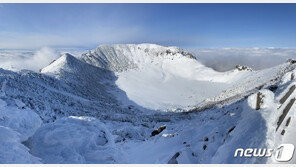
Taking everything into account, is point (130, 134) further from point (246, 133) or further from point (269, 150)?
point (269, 150)

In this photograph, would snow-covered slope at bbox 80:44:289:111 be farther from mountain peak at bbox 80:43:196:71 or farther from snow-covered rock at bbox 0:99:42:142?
snow-covered rock at bbox 0:99:42:142

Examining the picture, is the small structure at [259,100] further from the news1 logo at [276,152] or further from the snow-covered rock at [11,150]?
the snow-covered rock at [11,150]

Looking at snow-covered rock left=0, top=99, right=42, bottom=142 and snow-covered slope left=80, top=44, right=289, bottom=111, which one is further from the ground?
snow-covered rock left=0, top=99, right=42, bottom=142

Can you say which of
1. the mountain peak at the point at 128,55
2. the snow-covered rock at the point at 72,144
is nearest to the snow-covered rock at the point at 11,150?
the snow-covered rock at the point at 72,144

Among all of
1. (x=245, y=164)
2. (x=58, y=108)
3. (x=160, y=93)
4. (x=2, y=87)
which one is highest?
(x=245, y=164)

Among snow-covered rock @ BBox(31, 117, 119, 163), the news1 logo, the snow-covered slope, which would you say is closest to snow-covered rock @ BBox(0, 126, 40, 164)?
snow-covered rock @ BBox(31, 117, 119, 163)

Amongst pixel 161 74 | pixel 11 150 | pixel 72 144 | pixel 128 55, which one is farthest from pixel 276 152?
pixel 128 55

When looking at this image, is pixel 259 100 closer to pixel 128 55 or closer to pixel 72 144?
pixel 72 144

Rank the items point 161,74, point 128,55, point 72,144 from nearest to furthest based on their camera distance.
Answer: point 72,144, point 161,74, point 128,55

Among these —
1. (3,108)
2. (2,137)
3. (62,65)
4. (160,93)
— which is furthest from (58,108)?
(62,65)
